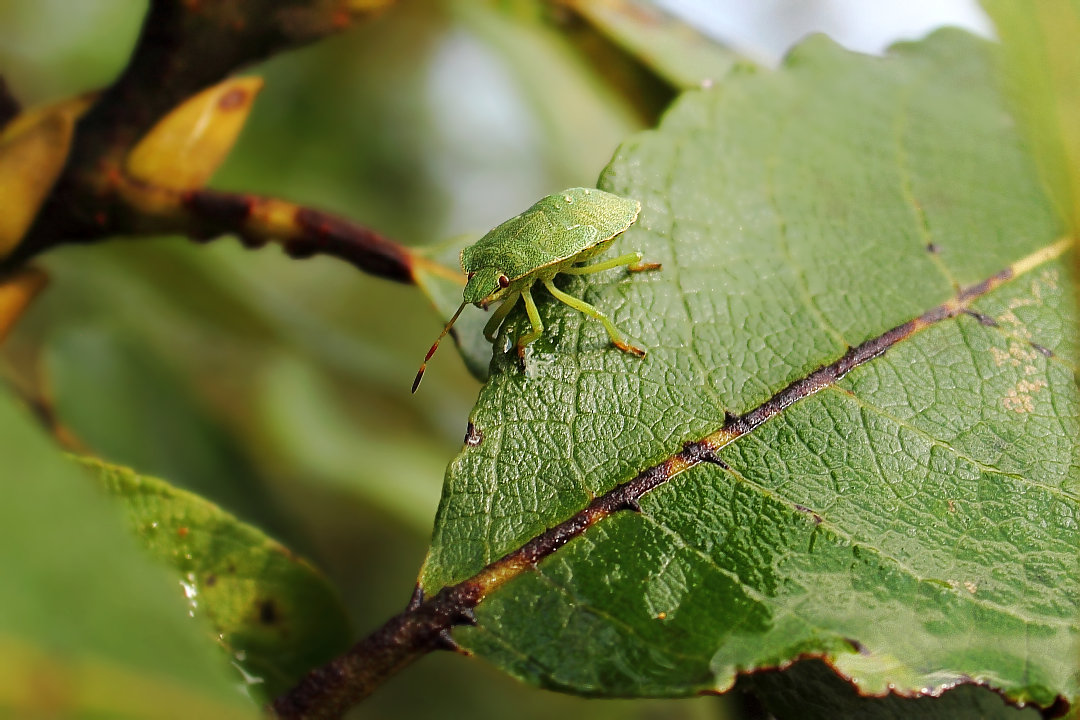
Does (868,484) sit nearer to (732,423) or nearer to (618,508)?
(732,423)

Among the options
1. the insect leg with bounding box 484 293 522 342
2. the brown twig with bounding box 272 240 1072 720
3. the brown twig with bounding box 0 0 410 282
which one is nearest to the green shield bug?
the insect leg with bounding box 484 293 522 342

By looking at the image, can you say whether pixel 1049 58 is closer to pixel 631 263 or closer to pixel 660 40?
pixel 631 263

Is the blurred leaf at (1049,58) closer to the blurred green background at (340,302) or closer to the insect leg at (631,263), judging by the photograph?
the insect leg at (631,263)

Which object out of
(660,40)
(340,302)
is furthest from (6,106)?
(340,302)

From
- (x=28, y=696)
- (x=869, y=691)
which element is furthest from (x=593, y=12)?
(x=28, y=696)

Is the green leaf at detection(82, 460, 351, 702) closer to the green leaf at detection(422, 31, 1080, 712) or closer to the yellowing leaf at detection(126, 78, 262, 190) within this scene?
the green leaf at detection(422, 31, 1080, 712)

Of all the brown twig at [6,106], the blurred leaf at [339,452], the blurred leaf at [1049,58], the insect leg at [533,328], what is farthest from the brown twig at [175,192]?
the blurred leaf at [339,452]
